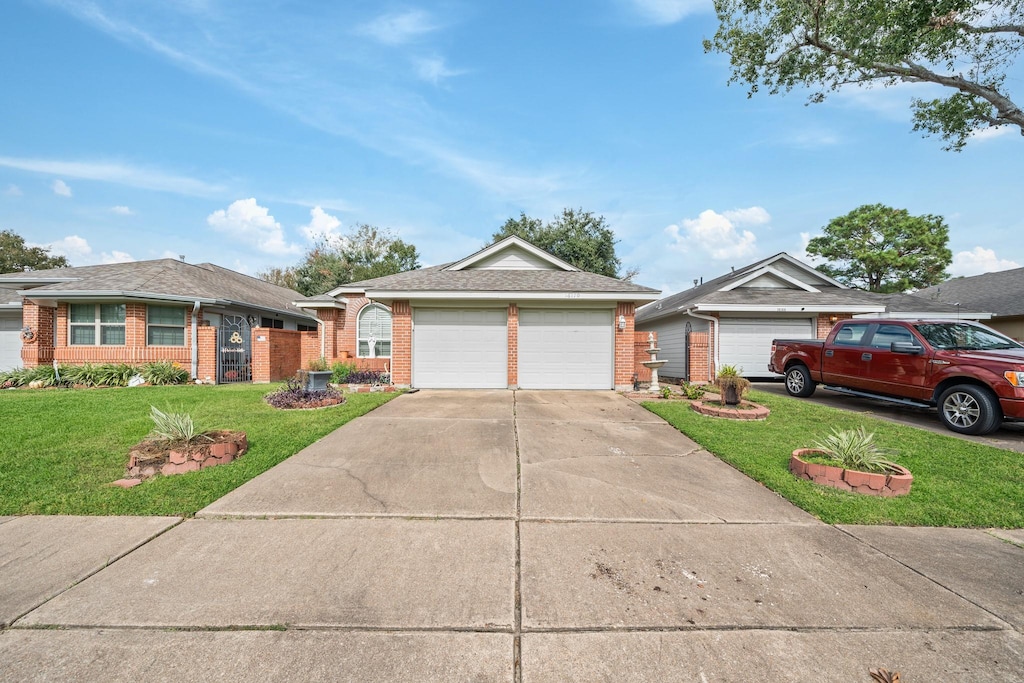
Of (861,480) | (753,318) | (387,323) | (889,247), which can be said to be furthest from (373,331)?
(889,247)

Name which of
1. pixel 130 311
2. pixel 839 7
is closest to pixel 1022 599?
pixel 839 7

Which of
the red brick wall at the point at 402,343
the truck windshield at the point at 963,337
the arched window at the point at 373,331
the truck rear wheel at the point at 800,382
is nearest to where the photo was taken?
the truck windshield at the point at 963,337

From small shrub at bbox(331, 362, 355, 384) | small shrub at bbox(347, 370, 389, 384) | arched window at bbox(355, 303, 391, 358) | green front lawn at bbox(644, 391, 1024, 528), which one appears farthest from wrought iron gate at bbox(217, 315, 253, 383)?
green front lawn at bbox(644, 391, 1024, 528)

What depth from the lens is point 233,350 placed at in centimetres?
1483

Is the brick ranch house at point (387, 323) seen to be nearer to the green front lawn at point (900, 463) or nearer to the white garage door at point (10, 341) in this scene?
the white garage door at point (10, 341)

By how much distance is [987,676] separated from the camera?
200 cm

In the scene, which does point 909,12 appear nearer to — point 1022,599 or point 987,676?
point 1022,599

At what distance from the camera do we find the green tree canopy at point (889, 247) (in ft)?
100

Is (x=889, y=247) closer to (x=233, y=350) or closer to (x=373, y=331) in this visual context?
(x=373, y=331)

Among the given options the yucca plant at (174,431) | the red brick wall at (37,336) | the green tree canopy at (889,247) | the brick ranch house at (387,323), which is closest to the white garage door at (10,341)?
the brick ranch house at (387,323)

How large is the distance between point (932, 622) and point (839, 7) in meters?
16.9

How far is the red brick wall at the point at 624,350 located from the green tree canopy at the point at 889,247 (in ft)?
103

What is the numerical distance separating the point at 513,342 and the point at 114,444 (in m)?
8.13

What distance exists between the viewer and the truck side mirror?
7.49 metres
